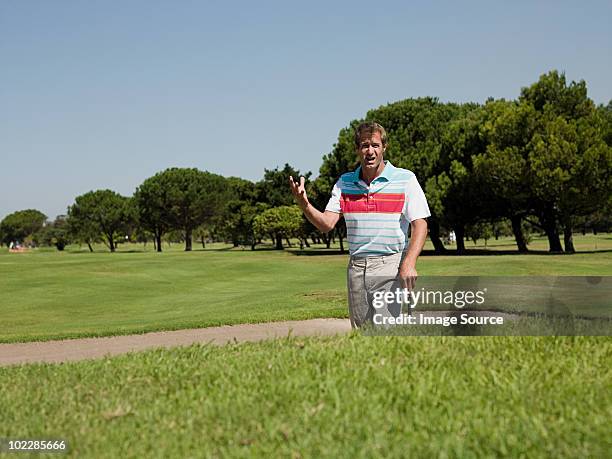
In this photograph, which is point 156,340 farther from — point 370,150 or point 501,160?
point 501,160

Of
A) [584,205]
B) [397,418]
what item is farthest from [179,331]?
[584,205]

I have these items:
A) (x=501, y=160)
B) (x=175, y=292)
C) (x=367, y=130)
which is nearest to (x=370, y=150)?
(x=367, y=130)

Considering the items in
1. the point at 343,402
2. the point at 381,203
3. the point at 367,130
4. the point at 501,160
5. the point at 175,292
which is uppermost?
the point at 501,160

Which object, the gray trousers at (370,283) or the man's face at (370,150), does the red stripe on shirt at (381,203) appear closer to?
the man's face at (370,150)

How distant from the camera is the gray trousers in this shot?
540 centimetres

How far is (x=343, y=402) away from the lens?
388 centimetres

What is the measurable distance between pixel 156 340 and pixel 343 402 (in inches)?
325

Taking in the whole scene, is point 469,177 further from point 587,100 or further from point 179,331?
point 179,331

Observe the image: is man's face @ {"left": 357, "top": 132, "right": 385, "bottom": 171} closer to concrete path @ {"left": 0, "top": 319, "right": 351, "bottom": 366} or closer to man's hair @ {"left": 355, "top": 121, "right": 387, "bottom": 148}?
man's hair @ {"left": 355, "top": 121, "right": 387, "bottom": 148}

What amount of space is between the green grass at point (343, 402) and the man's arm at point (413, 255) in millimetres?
486

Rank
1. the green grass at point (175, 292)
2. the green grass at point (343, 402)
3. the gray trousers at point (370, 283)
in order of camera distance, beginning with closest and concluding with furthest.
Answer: the green grass at point (343, 402) → the gray trousers at point (370, 283) → the green grass at point (175, 292)

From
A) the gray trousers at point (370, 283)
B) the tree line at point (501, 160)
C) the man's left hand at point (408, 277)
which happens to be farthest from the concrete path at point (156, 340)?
the tree line at point (501, 160)

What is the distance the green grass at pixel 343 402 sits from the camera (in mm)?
3381

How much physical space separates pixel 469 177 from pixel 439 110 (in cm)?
1181
